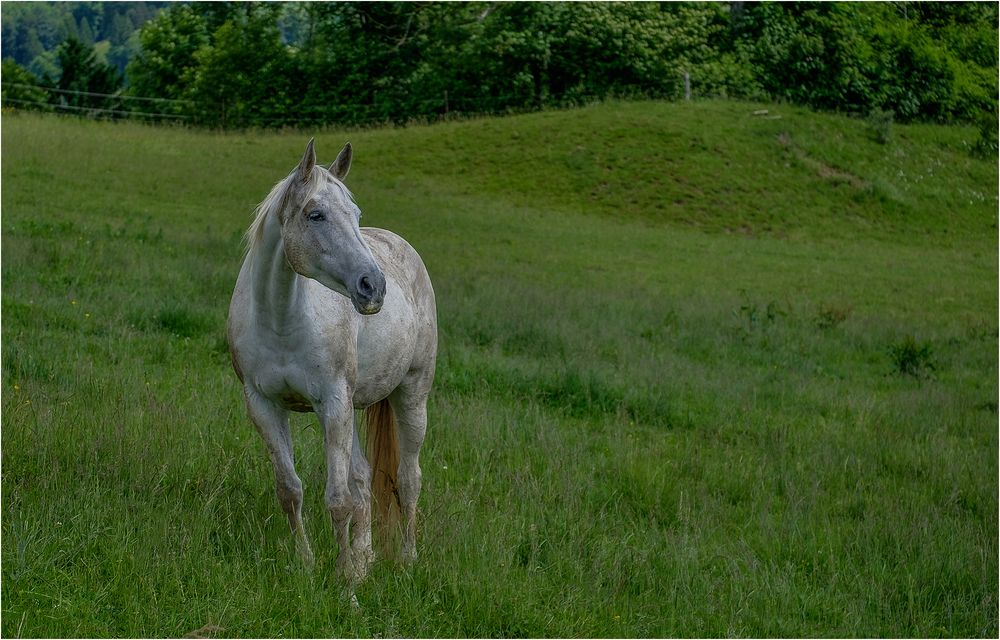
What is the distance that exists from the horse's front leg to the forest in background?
116ft

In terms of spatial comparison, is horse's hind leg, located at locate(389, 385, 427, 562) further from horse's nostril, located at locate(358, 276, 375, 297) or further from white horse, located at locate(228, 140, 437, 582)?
horse's nostril, located at locate(358, 276, 375, 297)

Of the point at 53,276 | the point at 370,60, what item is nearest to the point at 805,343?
the point at 53,276

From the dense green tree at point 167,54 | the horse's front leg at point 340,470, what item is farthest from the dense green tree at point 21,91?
the horse's front leg at point 340,470

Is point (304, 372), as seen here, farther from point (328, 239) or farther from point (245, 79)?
point (245, 79)

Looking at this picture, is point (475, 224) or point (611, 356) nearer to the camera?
point (611, 356)

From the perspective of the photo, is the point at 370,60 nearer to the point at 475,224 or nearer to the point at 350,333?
the point at 475,224

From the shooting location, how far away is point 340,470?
15.6 ft

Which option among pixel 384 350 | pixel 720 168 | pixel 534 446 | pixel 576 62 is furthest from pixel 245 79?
pixel 384 350

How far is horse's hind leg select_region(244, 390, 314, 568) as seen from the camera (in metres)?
4.84

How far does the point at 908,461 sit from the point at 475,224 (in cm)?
1668

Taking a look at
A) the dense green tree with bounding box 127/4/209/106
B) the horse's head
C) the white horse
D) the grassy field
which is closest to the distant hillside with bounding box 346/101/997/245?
the grassy field

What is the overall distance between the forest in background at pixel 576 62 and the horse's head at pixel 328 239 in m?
35.6

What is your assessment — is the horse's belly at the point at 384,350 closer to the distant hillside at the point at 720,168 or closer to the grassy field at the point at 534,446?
the grassy field at the point at 534,446

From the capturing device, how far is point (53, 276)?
11.8 metres
